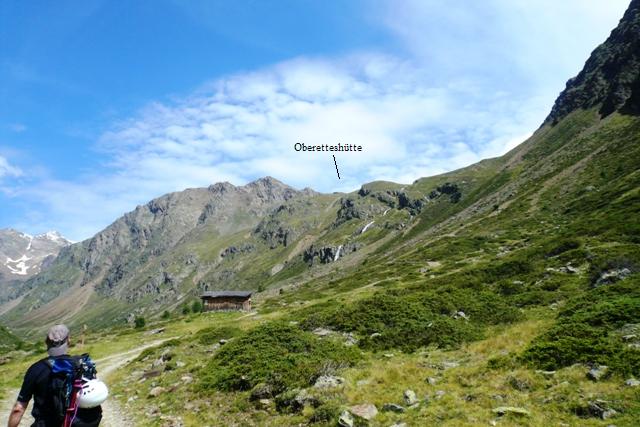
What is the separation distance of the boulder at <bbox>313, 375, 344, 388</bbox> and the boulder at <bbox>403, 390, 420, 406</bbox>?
2867 mm

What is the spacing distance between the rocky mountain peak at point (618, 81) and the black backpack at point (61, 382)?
152795 millimetres

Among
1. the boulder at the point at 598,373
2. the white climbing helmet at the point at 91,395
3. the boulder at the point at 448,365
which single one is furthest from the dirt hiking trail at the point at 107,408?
the boulder at the point at 598,373

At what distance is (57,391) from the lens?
7984 millimetres

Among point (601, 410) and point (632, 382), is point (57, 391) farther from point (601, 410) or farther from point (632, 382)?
point (632, 382)

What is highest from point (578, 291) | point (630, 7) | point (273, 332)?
point (630, 7)

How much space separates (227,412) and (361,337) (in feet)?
34.2

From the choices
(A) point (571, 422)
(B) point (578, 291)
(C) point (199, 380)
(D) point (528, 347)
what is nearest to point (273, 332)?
(C) point (199, 380)

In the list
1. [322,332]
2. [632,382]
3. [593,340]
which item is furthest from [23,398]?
[322,332]

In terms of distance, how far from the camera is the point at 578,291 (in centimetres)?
2712

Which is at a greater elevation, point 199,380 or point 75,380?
point 75,380

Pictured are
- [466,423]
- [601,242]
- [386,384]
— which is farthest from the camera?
[601,242]

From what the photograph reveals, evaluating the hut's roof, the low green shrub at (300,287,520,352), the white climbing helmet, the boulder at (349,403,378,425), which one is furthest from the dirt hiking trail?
the hut's roof

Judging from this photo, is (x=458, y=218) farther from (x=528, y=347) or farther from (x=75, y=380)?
(x=75, y=380)

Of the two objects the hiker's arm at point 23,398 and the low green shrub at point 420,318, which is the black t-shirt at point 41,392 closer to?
the hiker's arm at point 23,398
